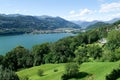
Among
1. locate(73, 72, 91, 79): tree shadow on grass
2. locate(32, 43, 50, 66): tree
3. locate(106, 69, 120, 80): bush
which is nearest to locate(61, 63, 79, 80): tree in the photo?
locate(73, 72, 91, 79): tree shadow on grass

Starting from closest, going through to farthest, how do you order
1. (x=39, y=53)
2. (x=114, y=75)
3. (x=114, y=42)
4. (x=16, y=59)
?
(x=114, y=75) → (x=16, y=59) → (x=39, y=53) → (x=114, y=42)

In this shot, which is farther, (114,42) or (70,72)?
(114,42)

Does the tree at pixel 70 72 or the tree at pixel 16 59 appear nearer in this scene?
the tree at pixel 70 72

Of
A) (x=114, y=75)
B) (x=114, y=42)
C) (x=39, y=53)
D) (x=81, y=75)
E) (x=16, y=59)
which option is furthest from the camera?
(x=114, y=42)

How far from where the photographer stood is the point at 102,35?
595ft

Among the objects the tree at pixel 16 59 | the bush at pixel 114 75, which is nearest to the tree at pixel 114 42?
the tree at pixel 16 59

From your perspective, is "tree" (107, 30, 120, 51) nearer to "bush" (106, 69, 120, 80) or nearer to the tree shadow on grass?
the tree shadow on grass

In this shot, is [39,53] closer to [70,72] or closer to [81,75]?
[70,72]

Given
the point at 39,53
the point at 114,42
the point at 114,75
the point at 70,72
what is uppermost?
the point at 114,75

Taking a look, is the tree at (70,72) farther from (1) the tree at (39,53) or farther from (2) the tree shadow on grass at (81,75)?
(1) the tree at (39,53)

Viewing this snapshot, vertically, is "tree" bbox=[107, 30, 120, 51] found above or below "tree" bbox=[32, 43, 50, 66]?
above

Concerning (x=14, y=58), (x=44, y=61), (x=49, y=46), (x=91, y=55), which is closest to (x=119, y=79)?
(x=91, y=55)

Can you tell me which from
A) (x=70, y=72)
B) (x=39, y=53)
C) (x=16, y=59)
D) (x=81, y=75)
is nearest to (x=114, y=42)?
(x=39, y=53)

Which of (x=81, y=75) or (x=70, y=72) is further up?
(x=70, y=72)
